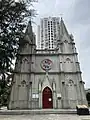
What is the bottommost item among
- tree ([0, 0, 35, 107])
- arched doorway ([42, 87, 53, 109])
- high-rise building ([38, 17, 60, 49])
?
arched doorway ([42, 87, 53, 109])

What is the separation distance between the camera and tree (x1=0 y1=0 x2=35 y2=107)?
13789mm

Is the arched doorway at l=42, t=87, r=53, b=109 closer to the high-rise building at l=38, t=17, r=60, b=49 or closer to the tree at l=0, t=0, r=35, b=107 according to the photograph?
the tree at l=0, t=0, r=35, b=107

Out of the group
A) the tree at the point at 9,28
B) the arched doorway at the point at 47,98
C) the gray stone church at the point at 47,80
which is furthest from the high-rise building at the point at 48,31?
the tree at the point at 9,28

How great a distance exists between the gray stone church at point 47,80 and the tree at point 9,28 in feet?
25.2

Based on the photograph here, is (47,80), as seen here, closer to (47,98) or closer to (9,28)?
(47,98)

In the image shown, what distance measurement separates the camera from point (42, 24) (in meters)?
88.5

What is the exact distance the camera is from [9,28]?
48.5ft

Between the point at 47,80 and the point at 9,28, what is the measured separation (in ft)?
47.3

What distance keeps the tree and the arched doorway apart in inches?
464

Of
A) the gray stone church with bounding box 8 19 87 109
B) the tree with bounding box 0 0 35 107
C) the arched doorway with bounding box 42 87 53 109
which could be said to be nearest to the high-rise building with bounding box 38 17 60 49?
the gray stone church with bounding box 8 19 87 109

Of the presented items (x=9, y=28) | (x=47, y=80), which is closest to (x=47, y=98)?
(x=47, y=80)

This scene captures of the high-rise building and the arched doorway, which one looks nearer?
the arched doorway

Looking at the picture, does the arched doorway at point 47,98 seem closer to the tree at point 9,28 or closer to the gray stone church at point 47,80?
the gray stone church at point 47,80

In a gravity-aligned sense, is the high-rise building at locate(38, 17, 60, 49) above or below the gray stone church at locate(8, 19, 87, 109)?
above
